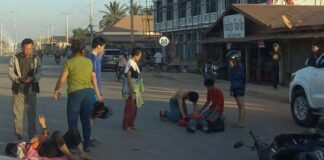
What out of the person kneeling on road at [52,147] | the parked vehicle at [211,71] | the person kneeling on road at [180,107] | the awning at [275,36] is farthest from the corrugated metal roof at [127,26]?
the person kneeling on road at [52,147]

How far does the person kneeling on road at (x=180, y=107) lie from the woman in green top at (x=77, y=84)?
3.63m

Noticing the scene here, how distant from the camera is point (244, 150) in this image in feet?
31.1

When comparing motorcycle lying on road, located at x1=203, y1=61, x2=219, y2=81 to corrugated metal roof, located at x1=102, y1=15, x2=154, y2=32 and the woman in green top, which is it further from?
corrugated metal roof, located at x1=102, y1=15, x2=154, y2=32

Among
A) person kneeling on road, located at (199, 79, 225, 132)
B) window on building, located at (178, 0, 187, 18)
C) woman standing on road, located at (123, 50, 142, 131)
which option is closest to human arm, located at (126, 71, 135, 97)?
woman standing on road, located at (123, 50, 142, 131)

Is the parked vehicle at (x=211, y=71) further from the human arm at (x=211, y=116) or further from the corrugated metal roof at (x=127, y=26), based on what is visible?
the corrugated metal roof at (x=127, y=26)

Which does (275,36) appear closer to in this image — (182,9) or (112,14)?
(182,9)

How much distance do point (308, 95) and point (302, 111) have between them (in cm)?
50

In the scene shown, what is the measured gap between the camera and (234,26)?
29172 millimetres

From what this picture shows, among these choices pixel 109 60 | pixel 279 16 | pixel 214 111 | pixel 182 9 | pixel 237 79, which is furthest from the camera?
pixel 182 9

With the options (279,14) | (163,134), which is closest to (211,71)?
(279,14)

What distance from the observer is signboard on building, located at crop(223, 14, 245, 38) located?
1115 inches

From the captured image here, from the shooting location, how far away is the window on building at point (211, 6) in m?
51.6

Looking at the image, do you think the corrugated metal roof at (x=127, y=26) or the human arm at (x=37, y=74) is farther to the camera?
the corrugated metal roof at (x=127, y=26)

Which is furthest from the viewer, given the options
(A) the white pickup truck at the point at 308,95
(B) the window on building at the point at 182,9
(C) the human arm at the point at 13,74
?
(B) the window on building at the point at 182,9
